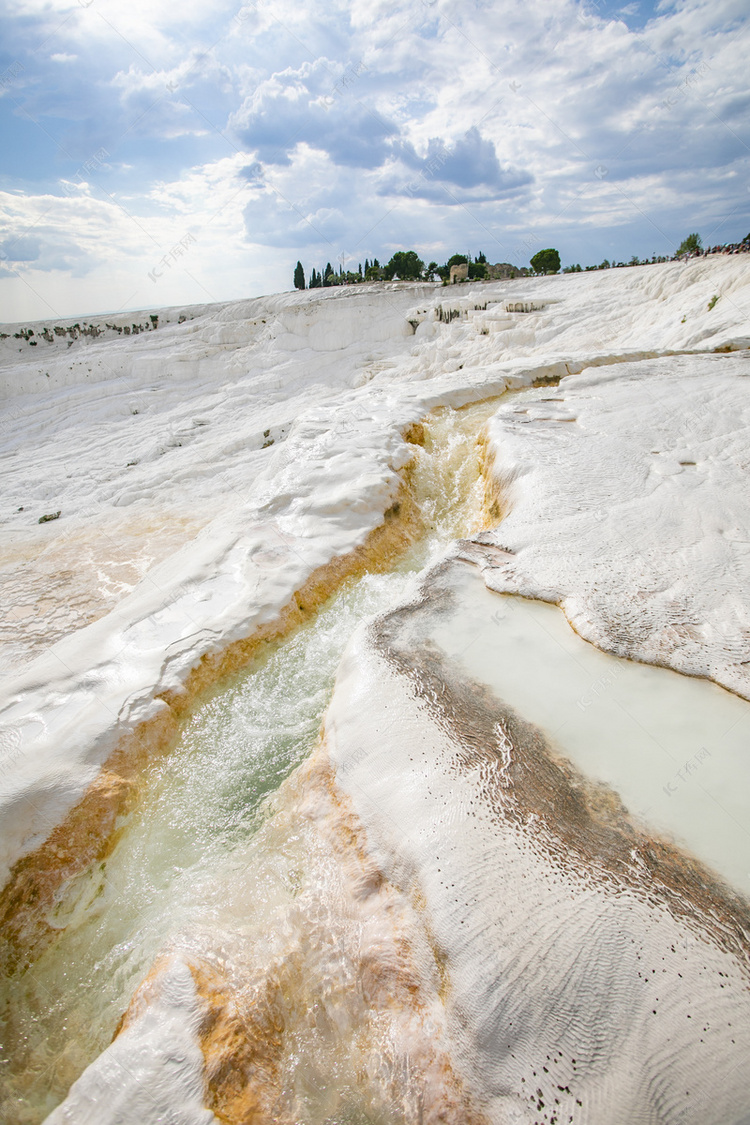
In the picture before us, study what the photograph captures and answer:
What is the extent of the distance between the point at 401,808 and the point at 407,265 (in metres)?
36.3

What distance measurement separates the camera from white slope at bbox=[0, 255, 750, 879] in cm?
310

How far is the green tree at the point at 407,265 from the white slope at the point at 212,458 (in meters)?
15.3

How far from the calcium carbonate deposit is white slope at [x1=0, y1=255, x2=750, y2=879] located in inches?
1.8

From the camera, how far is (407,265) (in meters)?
32.3

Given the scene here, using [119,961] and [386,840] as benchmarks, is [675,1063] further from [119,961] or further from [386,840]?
[119,961]

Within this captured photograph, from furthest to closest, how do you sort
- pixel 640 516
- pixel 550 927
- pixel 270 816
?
pixel 640 516 → pixel 270 816 → pixel 550 927

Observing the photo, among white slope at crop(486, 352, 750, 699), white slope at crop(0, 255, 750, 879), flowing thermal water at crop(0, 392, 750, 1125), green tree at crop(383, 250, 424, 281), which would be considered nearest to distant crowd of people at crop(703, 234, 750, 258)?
white slope at crop(0, 255, 750, 879)

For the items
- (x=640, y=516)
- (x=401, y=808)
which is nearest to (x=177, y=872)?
(x=401, y=808)

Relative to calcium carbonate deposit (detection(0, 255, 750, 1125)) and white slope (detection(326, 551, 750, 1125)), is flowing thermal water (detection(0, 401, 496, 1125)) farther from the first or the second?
white slope (detection(326, 551, 750, 1125))

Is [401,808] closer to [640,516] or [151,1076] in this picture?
[151,1076]

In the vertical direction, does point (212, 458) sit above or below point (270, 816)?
above

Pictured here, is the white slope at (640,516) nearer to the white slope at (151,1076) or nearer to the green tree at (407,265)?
the white slope at (151,1076)

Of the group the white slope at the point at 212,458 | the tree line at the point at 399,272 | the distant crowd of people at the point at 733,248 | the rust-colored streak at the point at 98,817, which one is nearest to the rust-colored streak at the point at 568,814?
the rust-colored streak at the point at 98,817

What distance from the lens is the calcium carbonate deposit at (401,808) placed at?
1546 mm
